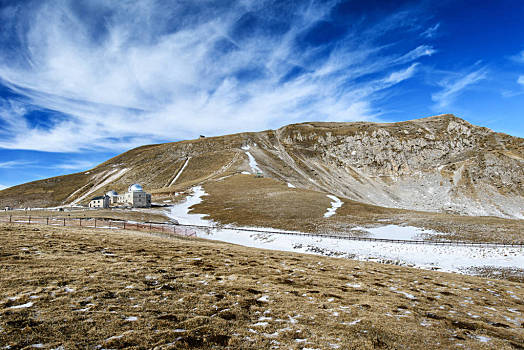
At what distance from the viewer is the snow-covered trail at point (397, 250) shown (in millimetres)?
28422

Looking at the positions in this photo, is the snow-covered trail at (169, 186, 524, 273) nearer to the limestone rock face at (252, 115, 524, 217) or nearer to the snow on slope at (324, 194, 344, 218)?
the snow on slope at (324, 194, 344, 218)

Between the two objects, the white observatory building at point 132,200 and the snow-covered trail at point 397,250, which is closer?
the snow-covered trail at point 397,250

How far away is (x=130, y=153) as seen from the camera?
194125mm

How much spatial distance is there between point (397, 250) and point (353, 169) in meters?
138

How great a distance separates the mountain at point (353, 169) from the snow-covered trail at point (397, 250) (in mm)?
42529

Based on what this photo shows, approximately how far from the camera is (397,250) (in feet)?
112

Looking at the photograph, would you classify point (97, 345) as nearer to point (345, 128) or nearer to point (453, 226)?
point (453, 226)

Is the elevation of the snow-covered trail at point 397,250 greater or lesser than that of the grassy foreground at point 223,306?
lesser

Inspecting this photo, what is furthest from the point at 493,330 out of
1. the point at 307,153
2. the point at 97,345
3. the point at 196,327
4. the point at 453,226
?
the point at 307,153

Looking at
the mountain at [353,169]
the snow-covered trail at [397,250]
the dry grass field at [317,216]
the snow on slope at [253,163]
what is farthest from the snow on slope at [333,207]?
the snow on slope at [253,163]

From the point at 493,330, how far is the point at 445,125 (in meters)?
211

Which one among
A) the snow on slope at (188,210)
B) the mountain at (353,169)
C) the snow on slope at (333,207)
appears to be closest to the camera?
the snow on slope at (333,207)

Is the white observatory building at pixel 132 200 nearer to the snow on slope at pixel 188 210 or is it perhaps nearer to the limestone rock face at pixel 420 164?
the snow on slope at pixel 188 210

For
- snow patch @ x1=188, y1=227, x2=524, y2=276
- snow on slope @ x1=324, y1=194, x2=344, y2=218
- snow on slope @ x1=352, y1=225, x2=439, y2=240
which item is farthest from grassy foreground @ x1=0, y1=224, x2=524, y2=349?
snow on slope @ x1=324, y1=194, x2=344, y2=218
